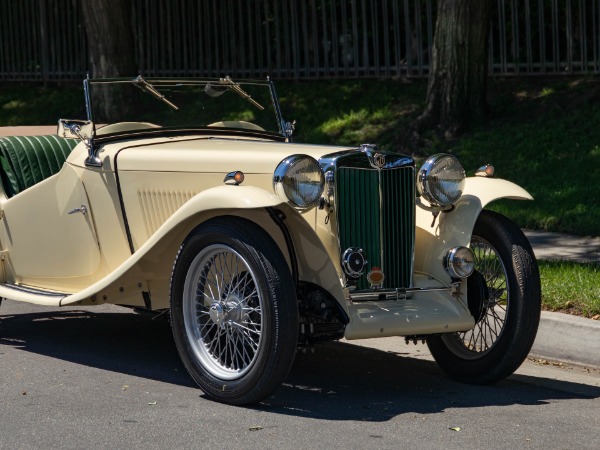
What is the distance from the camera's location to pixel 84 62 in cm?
2147

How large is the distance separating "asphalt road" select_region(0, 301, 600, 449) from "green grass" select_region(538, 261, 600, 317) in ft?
2.02

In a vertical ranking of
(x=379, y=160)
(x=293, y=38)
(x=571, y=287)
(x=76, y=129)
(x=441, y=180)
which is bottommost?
(x=571, y=287)

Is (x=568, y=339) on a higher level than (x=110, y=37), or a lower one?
lower

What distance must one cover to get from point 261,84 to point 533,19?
9532 millimetres

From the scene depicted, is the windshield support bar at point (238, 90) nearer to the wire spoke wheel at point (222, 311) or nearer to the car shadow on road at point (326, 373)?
the car shadow on road at point (326, 373)

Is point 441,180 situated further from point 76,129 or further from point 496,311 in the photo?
point 76,129

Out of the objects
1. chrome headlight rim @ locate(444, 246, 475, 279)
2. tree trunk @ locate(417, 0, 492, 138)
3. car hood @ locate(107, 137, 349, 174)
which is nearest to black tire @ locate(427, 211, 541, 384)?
chrome headlight rim @ locate(444, 246, 475, 279)

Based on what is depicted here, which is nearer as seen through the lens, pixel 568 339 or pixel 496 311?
pixel 496 311

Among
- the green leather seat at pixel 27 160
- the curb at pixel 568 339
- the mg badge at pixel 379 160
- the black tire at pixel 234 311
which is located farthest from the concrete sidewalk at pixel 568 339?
the green leather seat at pixel 27 160

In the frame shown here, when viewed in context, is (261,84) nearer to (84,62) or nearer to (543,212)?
(543,212)

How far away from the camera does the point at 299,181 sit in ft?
18.1

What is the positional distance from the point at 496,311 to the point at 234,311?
5.21 feet

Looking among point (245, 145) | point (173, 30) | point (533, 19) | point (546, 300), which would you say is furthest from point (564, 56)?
point (245, 145)

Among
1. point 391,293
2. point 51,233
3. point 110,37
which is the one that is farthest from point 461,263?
point 110,37
